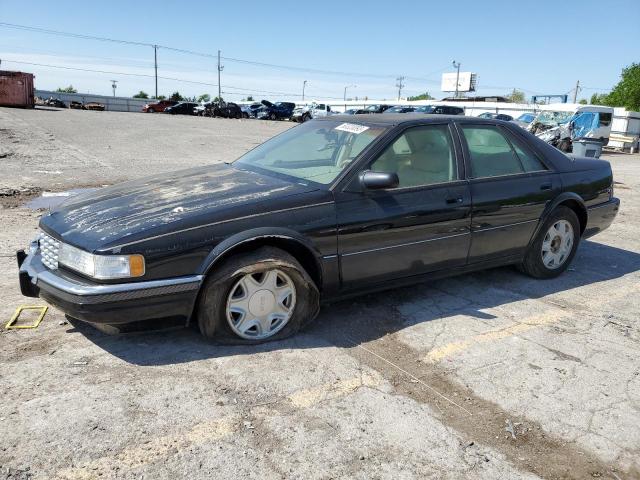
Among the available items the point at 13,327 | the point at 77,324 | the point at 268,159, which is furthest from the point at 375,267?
the point at 13,327

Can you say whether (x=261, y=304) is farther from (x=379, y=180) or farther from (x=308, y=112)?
(x=308, y=112)

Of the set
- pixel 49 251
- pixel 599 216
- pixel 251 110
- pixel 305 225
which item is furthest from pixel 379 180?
pixel 251 110

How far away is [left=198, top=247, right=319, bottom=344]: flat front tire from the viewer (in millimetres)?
3320

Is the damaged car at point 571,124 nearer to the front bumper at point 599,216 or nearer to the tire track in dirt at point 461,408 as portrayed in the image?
the front bumper at point 599,216

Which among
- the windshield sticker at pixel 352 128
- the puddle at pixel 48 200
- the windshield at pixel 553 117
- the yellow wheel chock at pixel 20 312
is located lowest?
the yellow wheel chock at pixel 20 312

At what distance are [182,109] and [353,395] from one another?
47.0m

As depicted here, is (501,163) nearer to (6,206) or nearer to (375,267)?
(375,267)

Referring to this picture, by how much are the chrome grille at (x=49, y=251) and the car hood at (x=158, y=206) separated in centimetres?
6

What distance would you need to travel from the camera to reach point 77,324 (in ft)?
12.1

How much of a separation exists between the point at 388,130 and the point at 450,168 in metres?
0.63

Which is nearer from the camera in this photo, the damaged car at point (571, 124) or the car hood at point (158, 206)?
the car hood at point (158, 206)

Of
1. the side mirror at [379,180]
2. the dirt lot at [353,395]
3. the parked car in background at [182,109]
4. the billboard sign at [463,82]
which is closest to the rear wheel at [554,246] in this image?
the dirt lot at [353,395]

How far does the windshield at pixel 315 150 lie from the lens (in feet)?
13.2

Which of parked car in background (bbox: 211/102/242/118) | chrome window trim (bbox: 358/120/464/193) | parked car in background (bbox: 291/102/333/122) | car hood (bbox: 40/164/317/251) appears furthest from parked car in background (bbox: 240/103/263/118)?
car hood (bbox: 40/164/317/251)
